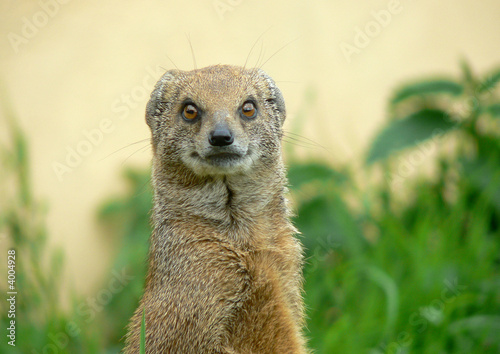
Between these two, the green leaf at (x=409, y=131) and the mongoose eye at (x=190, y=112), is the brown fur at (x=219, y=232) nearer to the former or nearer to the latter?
the mongoose eye at (x=190, y=112)

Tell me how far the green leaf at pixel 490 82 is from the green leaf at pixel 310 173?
3.98ft

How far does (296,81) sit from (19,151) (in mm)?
2219

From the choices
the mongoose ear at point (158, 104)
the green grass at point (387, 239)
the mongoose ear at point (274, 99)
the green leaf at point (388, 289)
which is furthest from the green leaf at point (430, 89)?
the mongoose ear at point (158, 104)

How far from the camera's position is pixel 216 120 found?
257 cm

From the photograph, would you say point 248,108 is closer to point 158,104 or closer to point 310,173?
point 158,104

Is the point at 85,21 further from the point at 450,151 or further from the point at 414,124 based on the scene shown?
the point at 450,151

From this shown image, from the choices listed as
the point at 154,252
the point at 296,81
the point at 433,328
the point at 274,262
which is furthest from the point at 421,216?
the point at 154,252

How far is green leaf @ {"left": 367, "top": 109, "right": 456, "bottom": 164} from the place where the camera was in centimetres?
438

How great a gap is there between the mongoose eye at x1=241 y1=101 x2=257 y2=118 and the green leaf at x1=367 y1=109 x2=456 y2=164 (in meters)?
1.77

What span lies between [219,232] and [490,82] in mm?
2771
